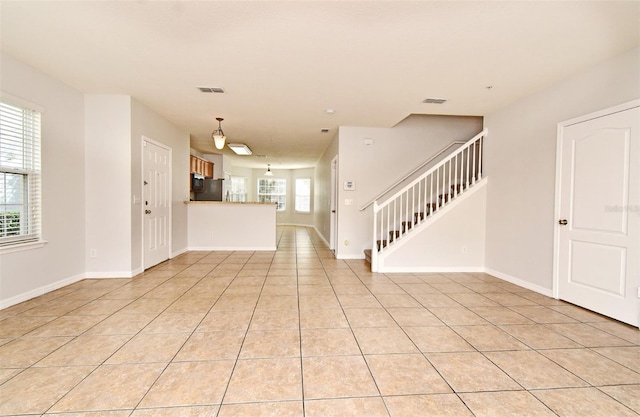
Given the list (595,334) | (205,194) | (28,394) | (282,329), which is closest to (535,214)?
(595,334)

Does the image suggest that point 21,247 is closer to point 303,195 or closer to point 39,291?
point 39,291

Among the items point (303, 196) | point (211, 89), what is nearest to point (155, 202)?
point (211, 89)

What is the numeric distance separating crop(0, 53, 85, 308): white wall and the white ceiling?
0.22 m

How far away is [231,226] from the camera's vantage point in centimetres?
642

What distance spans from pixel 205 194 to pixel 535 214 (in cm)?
695

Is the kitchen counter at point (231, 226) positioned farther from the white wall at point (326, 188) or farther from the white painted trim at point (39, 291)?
the white painted trim at point (39, 291)

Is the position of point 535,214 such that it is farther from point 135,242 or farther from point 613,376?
point 135,242

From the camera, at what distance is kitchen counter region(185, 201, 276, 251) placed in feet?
20.7

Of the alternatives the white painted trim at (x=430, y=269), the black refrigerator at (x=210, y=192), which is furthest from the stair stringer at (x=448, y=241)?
the black refrigerator at (x=210, y=192)

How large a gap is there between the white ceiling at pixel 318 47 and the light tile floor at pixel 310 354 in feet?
8.36

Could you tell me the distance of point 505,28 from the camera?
237cm

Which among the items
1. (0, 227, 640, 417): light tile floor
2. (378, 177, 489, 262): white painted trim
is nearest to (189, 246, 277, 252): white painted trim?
(0, 227, 640, 417): light tile floor

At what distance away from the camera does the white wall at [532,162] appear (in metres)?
2.95

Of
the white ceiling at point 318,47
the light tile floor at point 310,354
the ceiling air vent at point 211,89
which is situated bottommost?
the light tile floor at point 310,354
